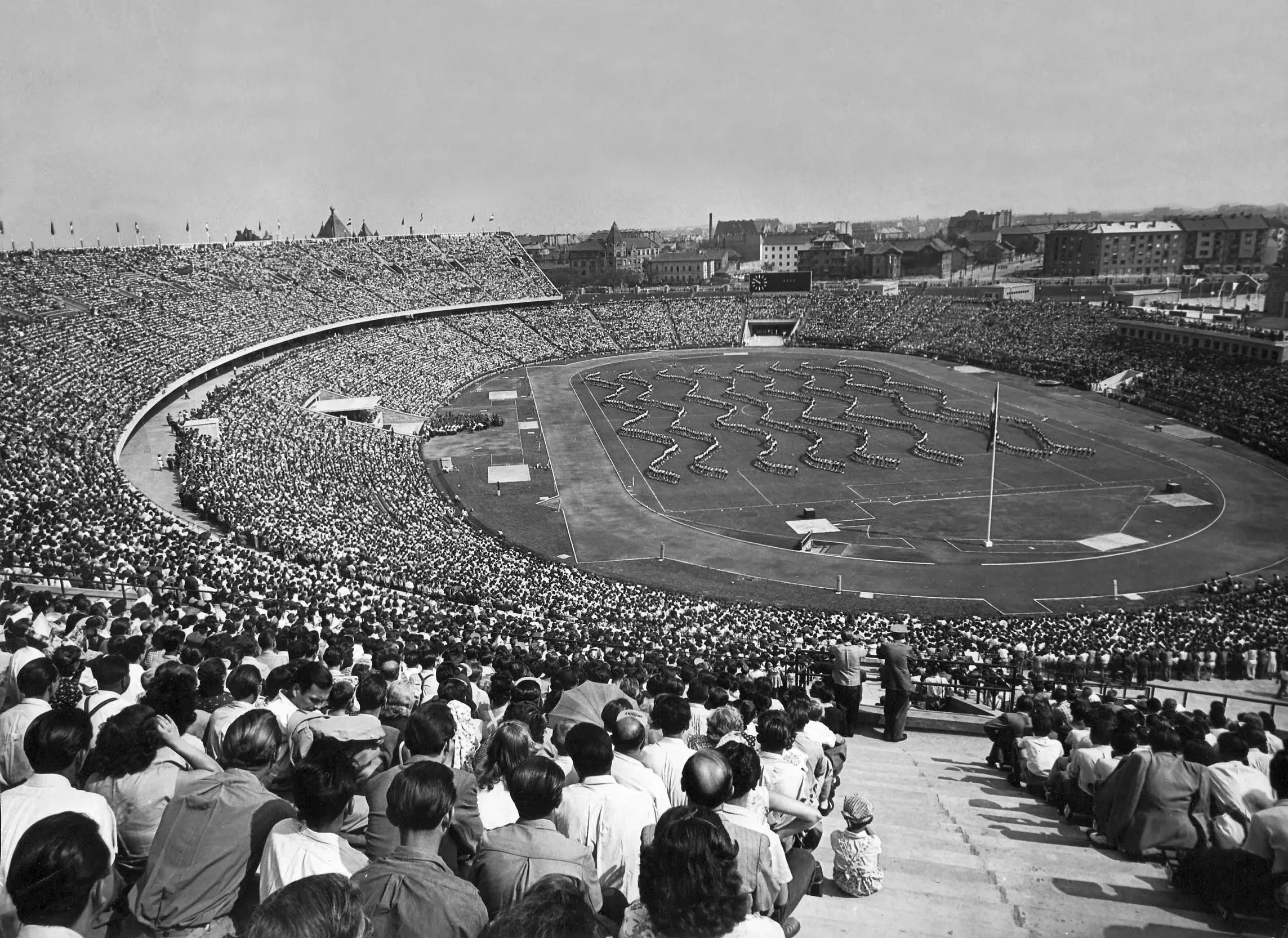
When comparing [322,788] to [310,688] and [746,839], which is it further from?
[310,688]

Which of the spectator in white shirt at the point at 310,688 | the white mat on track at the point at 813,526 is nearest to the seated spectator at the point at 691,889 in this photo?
the spectator in white shirt at the point at 310,688

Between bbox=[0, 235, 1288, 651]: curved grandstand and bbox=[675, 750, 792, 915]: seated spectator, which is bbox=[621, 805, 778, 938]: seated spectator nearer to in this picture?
bbox=[675, 750, 792, 915]: seated spectator

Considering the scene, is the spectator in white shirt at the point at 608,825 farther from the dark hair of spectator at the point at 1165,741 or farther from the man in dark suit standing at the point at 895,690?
the man in dark suit standing at the point at 895,690

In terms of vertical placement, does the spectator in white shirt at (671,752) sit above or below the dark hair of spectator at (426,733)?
below

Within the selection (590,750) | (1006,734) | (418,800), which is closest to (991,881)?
(590,750)

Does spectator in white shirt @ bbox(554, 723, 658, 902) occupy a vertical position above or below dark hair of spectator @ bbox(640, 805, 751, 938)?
below

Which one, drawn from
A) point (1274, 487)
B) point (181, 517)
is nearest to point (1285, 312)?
point (1274, 487)

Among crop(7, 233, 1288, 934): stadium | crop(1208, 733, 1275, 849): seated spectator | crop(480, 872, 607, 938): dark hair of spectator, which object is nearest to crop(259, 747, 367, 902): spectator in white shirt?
crop(480, 872, 607, 938): dark hair of spectator
